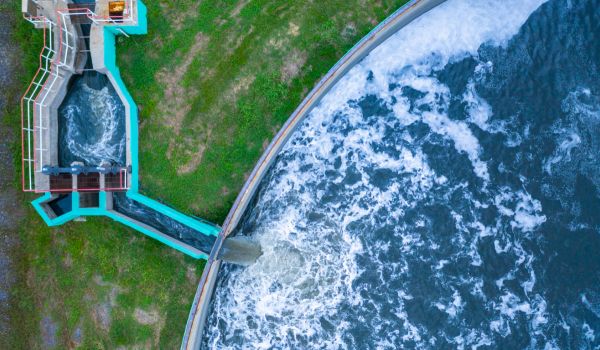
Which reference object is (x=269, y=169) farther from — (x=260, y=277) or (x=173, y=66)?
(x=173, y=66)

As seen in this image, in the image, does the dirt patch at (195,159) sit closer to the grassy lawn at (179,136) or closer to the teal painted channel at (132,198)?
the grassy lawn at (179,136)

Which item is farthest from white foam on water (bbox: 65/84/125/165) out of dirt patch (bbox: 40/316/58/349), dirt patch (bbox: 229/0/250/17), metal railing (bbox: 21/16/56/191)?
dirt patch (bbox: 40/316/58/349)

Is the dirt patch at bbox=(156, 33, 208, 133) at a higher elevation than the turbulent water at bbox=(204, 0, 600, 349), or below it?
higher

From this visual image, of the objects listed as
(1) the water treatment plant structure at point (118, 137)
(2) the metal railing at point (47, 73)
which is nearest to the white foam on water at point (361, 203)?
(1) the water treatment plant structure at point (118, 137)

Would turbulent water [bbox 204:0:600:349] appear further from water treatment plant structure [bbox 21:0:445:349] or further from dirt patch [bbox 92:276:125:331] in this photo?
dirt patch [bbox 92:276:125:331]

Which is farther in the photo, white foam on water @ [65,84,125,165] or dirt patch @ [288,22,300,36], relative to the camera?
dirt patch @ [288,22,300,36]
